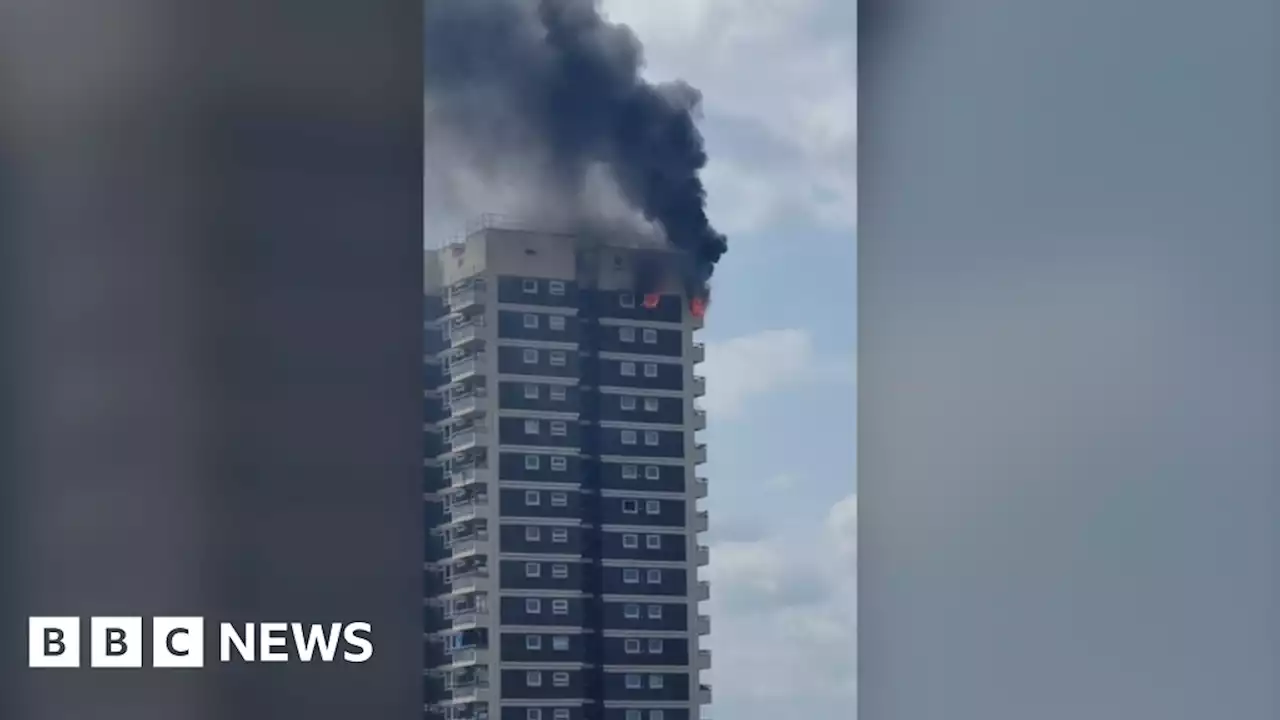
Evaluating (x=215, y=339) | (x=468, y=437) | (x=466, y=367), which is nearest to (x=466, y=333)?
(x=466, y=367)

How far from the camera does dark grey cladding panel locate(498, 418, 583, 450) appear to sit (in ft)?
A: 33.5

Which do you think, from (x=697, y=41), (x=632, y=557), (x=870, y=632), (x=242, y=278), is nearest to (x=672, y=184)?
(x=697, y=41)

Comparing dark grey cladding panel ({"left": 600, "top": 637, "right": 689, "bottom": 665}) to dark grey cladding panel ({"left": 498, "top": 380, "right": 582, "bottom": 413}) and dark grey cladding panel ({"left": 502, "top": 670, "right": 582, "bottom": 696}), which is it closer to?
dark grey cladding panel ({"left": 502, "top": 670, "right": 582, "bottom": 696})

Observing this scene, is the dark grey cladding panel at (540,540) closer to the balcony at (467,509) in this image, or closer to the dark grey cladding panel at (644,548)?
the balcony at (467,509)

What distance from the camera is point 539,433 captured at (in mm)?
10602

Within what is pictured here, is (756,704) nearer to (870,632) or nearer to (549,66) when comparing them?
(870,632)

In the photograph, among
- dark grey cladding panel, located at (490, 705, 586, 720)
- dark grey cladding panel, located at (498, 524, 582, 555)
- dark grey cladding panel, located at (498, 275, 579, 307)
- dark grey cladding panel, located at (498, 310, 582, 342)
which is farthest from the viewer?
dark grey cladding panel, located at (498, 524, 582, 555)

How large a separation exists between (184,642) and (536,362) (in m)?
7.31

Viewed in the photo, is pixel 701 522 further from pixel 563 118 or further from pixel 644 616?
pixel 563 118

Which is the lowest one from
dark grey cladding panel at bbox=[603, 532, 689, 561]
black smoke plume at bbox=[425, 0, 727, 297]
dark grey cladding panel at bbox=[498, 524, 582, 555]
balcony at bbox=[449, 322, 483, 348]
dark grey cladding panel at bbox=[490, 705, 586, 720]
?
dark grey cladding panel at bbox=[490, 705, 586, 720]

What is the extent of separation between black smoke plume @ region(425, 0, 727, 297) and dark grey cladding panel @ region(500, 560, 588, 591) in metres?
2.60

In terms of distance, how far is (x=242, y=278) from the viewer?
3383 mm

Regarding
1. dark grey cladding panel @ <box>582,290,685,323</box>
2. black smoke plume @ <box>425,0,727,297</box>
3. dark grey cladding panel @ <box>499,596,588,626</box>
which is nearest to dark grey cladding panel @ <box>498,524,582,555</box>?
dark grey cladding panel @ <box>499,596,588,626</box>

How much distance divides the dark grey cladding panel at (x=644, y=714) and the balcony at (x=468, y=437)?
60.0 inches
